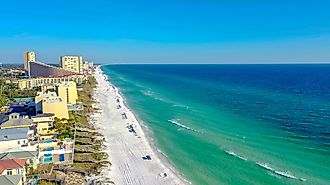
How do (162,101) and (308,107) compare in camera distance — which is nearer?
(308,107)

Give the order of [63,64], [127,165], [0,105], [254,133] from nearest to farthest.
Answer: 1. [127,165]
2. [254,133]
3. [0,105]
4. [63,64]

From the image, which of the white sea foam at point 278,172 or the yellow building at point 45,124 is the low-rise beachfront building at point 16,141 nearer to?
the yellow building at point 45,124

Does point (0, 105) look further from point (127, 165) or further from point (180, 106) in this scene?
point (127, 165)

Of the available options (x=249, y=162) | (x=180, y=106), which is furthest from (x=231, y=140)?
(x=180, y=106)

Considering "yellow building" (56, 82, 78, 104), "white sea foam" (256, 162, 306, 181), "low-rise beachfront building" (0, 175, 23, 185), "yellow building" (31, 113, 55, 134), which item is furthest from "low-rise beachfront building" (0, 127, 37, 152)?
"white sea foam" (256, 162, 306, 181)

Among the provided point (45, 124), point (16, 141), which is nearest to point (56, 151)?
point (16, 141)
